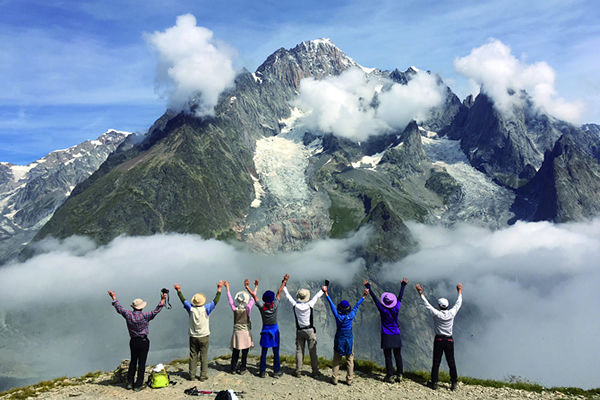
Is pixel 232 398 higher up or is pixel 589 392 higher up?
pixel 232 398

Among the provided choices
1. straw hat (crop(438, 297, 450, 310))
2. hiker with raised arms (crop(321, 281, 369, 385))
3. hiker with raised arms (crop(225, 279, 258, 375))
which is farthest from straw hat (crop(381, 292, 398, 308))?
hiker with raised arms (crop(225, 279, 258, 375))

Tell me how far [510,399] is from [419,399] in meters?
5.87

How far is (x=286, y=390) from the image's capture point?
25.0m

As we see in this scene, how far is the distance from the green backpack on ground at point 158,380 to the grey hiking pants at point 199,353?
171 cm

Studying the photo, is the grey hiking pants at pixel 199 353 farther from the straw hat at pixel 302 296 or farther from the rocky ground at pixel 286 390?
the straw hat at pixel 302 296

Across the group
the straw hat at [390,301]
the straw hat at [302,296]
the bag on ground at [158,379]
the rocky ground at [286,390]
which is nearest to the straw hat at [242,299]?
the straw hat at [302,296]

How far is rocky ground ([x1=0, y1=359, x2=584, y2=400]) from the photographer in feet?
79.9

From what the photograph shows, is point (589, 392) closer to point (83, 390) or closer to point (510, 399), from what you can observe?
point (510, 399)

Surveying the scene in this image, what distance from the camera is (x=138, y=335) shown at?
24.2 meters

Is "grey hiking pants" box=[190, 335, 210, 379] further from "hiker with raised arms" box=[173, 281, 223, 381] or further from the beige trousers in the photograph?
the beige trousers

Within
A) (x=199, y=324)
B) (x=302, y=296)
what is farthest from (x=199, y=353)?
(x=302, y=296)

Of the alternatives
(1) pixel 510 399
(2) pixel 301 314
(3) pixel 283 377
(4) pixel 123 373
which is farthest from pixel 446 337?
(4) pixel 123 373

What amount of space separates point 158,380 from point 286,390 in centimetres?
778

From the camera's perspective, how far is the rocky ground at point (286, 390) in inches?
959
